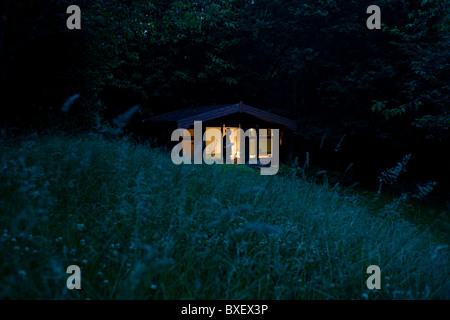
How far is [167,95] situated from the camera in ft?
63.4

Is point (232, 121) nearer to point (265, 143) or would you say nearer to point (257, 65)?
point (265, 143)

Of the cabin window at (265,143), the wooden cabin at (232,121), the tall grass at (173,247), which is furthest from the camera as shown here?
the cabin window at (265,143)

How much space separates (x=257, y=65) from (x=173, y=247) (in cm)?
1821

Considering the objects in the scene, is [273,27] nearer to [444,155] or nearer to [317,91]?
[317,91]

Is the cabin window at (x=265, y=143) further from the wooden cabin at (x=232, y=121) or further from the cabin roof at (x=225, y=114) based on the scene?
the cabin roof at (x=225, y=114)

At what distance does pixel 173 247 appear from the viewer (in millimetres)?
2576

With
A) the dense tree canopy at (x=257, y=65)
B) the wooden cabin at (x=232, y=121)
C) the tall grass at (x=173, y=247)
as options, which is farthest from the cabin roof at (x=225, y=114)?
the tall grass at (x=173, y=247)

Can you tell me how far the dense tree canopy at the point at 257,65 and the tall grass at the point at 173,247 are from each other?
4.08ft

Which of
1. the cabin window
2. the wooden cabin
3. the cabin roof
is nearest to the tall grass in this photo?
the cabin roof

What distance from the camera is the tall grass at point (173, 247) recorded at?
2.08 m

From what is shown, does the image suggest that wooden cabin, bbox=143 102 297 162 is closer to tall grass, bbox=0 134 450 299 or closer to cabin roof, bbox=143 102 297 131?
cabin roof, bbox=143 102 297 131

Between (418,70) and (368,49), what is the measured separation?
6.86 metres
